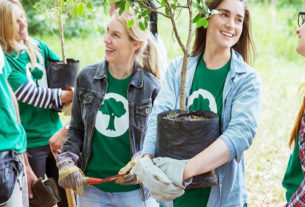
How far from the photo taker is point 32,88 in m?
2.89

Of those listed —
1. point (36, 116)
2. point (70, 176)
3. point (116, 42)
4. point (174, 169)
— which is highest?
point (116, 42)

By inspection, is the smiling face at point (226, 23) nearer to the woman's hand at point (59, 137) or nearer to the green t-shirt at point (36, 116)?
the woman's hand at point (59, 137)

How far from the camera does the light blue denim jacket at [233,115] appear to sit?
5.67 feet

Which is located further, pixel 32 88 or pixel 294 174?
pixel 32 88

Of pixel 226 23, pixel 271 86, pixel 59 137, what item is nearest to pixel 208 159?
pixel 226 23

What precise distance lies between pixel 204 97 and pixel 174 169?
410 mm

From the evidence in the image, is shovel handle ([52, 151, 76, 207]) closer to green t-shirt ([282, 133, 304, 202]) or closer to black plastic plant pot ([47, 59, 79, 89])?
black plastic plant pot ([47, 59, 79, 89])

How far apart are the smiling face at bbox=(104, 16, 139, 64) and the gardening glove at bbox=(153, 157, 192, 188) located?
2.91ft

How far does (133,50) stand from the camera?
246cm

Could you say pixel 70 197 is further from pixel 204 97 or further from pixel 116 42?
pixel 204 97

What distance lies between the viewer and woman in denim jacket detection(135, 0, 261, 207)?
1.65m

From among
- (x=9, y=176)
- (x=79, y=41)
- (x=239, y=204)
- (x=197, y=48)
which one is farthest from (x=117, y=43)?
(x=79, y=41)

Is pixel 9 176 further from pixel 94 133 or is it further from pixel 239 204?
pixel 239 204

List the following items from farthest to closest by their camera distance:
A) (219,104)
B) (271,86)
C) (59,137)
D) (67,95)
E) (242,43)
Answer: (271,86)
(67,95)
(59,137)
(242,43)
(219,104)
